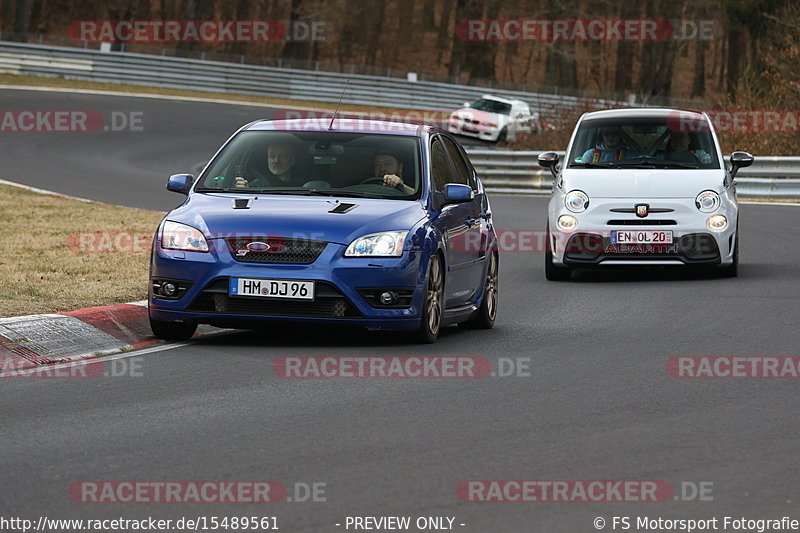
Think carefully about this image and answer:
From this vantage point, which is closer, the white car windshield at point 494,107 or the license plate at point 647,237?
the license plate at point 647,237

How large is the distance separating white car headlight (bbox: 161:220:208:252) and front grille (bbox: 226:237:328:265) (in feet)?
1.01

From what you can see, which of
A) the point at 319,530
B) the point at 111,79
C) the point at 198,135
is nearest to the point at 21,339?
the point at 319,530

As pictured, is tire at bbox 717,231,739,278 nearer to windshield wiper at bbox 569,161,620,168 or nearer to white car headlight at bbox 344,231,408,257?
windshield wiper at bbox 569,161,620,168

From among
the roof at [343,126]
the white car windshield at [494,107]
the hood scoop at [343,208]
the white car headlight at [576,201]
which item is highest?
the roof at [343,126]

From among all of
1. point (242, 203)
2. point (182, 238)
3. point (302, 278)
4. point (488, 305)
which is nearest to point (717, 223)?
point (488, 305)

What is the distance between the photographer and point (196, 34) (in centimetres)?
7081

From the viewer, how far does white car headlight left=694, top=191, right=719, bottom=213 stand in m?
15.4

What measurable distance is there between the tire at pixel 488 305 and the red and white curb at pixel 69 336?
2571mm

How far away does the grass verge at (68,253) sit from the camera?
11914 millimetres

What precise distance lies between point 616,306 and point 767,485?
23.7 feet

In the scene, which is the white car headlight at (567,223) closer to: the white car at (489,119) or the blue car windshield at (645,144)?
the blue car windshield at (645,144)

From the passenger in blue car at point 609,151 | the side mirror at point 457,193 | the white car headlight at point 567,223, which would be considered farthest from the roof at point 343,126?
the passenger in blue car at point 609,151

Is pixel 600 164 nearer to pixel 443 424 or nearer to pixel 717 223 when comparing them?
pixel 717 223

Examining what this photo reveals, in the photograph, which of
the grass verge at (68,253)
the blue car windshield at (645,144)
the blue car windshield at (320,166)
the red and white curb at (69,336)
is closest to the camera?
the red and white curb at (69,336)
